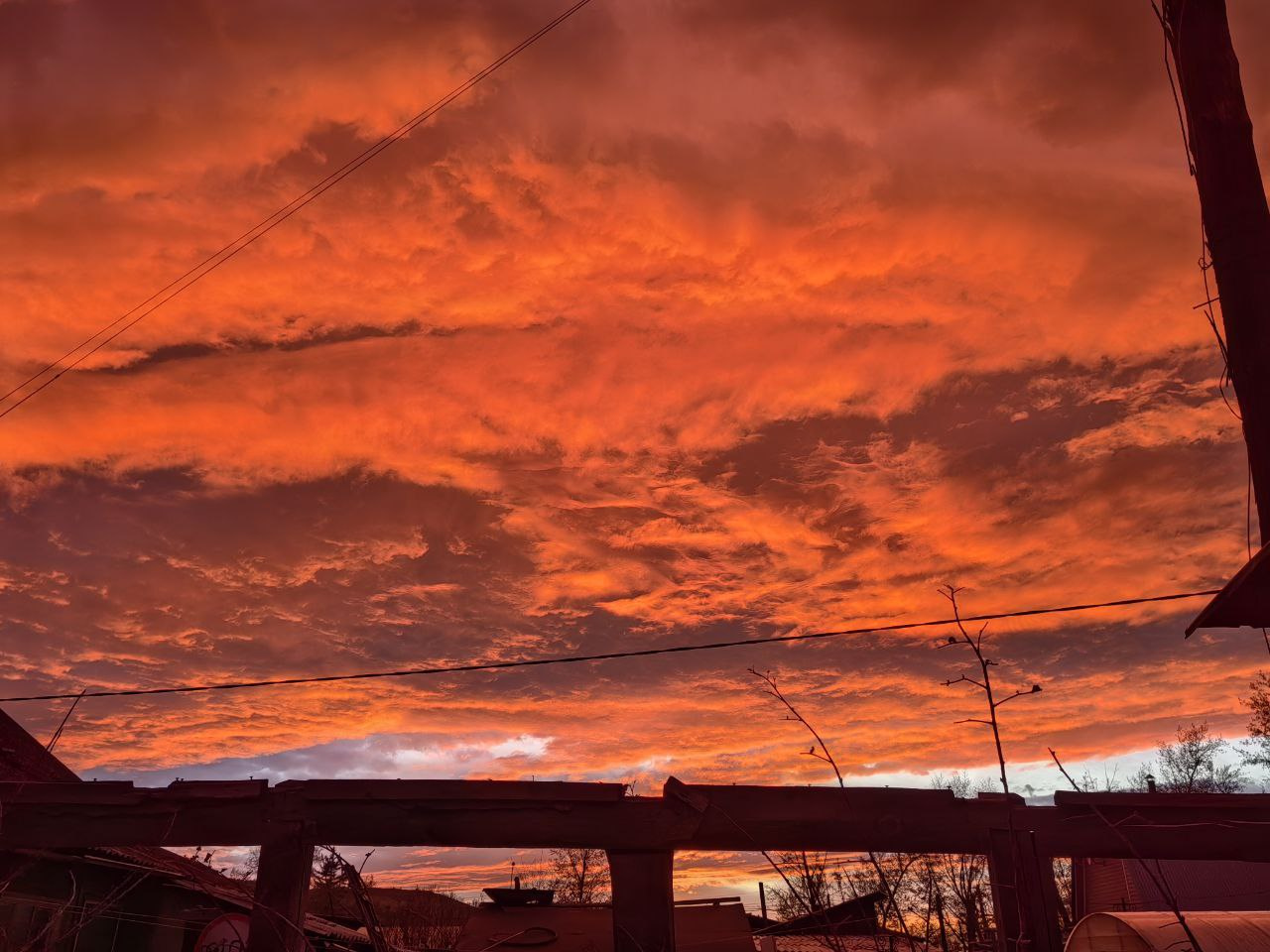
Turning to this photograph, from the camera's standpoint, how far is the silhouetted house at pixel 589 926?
10672 mm

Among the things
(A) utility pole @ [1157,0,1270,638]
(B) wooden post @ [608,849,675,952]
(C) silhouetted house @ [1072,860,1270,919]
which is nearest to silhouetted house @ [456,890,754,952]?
(B) wooden post @ [608,849,675,952]

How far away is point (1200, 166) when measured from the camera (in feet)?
19.3

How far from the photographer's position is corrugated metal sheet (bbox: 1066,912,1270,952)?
9.47 metres

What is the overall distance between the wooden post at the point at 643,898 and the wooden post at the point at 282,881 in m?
2.69

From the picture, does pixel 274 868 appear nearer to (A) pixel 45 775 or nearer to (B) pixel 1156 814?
(B) pixel 1156 814

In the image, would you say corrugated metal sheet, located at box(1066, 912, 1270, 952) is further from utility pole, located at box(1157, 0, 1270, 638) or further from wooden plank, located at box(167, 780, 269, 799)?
wooden plank, located at box(167, 780, 269, 799)

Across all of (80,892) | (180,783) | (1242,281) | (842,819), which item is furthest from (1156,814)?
(80,892)

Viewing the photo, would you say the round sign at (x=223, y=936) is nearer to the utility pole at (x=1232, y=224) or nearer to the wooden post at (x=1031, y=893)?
the wooden post at (x=1031, y=893)

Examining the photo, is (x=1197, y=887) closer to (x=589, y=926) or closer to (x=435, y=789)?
(x=589, y=926)

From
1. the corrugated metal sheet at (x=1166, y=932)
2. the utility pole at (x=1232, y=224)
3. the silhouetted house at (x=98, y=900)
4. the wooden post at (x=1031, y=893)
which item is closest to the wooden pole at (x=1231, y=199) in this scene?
the utility pole at (x=1232, y=224)

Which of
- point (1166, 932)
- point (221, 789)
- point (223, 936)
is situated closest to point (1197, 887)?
point (1166, 932)

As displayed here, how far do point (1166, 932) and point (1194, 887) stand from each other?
785 inches

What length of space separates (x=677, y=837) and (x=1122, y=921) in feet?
19.5

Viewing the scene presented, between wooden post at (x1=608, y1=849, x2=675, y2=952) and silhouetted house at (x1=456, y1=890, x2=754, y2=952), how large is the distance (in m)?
2.76
